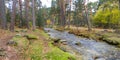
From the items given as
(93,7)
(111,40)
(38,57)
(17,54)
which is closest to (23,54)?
(17,54)

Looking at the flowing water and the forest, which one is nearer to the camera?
the forest

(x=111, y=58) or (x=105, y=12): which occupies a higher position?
(x=105, y=12)

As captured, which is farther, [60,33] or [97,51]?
[60,33]

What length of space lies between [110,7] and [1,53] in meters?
38.5

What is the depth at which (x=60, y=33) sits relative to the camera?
29.0m

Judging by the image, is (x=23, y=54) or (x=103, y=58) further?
(x=103, y=58)

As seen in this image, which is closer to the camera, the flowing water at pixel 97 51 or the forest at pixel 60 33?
the forest at pixel 60 33

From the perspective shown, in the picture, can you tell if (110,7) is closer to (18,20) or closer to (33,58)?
(18,20)

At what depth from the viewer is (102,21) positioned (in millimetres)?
47156

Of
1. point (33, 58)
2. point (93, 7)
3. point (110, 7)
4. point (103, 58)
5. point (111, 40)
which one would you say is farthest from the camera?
point (93, 7)

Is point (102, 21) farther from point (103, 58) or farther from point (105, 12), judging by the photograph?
point (103, 58)

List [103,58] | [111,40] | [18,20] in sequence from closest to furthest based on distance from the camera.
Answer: [103,58], [111,40], [18,20]

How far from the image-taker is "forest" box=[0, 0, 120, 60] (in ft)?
31.7

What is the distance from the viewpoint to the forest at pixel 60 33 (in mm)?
9649
